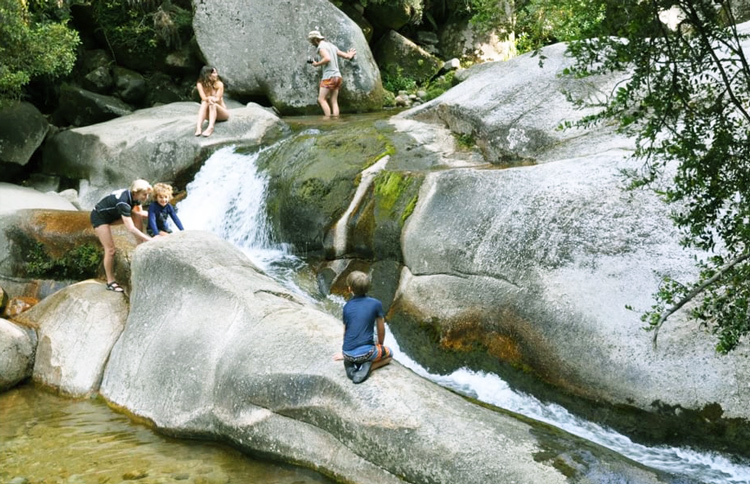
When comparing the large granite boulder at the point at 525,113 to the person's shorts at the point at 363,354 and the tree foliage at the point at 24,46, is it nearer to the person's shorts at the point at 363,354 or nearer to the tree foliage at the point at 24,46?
the person's shorts at the point at 363,354

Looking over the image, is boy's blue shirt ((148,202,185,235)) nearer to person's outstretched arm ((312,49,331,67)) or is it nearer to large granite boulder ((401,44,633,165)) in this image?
large granite boulder ((401,44,633,165))

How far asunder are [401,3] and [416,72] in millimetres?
1949

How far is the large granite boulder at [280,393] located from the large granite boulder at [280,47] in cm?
868

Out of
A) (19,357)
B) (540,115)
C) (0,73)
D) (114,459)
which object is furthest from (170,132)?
(114,459)

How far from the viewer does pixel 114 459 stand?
266 inches

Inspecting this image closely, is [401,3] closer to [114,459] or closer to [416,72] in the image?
[416,72]

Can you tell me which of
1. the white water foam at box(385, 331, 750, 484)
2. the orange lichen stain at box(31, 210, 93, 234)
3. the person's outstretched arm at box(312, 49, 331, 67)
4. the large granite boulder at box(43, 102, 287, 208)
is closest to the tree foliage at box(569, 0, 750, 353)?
the white water foam at box(385, 331, 750, 484)

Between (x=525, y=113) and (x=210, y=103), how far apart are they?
6.11m

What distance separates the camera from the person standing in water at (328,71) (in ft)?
51.1

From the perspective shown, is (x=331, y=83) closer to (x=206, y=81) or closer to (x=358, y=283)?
(x=206, y=81)

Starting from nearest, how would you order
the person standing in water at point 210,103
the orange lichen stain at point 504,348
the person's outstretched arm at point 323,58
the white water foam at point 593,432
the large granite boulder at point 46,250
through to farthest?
the white water foam at point 593,432 → the orange lichen stain at point 504,348 → the large granite boulder at point 46,250 → the person standing in water at point 210,103 → the person's outstretched arm at point 323,58

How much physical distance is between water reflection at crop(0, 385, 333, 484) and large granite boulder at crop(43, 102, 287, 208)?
21.0ft

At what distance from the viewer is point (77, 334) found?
8.82 m

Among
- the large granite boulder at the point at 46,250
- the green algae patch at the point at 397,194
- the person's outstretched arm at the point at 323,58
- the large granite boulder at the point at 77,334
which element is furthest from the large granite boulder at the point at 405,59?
the large granite boulder at the point at 77,334
